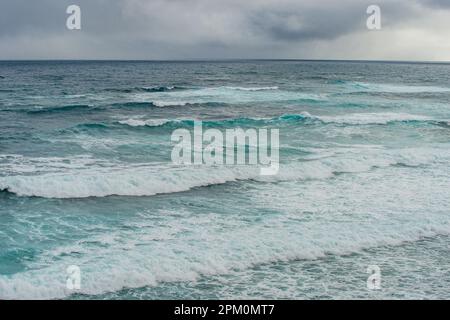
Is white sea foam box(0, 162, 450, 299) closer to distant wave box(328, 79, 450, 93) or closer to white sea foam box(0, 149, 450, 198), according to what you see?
white sea foam box(0, 149, 450, 198)

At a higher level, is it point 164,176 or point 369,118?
point 369,118

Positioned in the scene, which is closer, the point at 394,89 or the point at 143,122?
the point at 143,122

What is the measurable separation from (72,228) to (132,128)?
51.7 ft

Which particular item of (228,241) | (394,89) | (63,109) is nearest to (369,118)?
(63,109)

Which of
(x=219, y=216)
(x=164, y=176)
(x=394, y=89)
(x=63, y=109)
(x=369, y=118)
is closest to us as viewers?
(x=219, y=216)

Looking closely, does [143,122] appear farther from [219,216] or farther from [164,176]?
[219,216]

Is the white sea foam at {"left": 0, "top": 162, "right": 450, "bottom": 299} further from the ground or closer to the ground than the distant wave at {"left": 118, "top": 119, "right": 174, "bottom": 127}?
closer to the ground

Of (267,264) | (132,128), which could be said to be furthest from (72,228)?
(132,128)

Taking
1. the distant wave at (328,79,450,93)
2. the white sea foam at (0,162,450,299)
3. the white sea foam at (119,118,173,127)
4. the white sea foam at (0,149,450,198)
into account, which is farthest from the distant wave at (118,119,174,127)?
the distant wave at (328,79,450,93)

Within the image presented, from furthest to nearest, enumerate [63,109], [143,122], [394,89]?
[394,89] < [63,109] < [143,122]

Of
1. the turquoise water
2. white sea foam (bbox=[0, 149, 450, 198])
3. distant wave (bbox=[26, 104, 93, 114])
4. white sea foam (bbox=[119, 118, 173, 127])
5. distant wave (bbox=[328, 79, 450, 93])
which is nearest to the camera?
the turquoise water

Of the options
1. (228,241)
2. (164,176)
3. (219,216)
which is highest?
(164,176)

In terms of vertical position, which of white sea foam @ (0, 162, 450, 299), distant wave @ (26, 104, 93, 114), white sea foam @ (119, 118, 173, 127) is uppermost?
distant wave @ (26, 104, 93, 114)

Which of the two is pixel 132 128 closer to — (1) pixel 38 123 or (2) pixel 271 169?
(1) pixel 38 123
